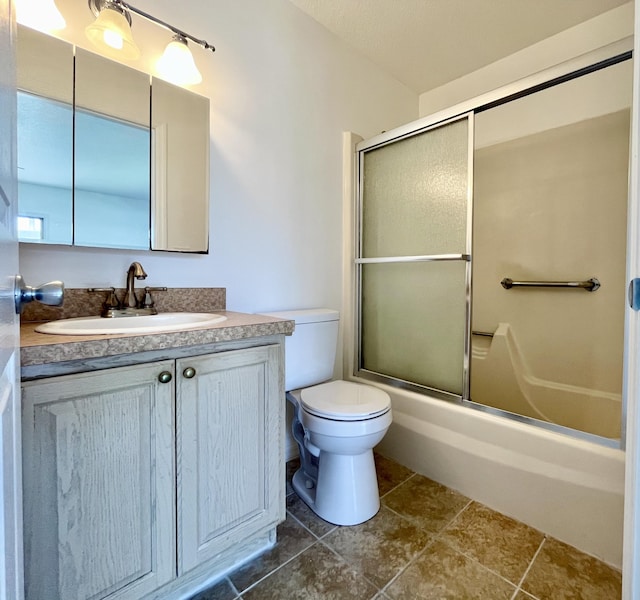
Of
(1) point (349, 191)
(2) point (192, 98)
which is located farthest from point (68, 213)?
(1) point (349, 191)

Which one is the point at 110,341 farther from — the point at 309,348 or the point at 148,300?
the point at 309,348

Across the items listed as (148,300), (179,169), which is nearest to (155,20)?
(179,169)

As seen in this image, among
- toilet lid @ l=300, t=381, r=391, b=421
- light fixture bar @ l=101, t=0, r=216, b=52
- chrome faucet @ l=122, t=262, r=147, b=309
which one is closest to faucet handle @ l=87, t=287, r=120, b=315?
chrome faucet @ l=122, t=262, r=147, b=309

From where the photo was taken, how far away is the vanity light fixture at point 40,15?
110cm

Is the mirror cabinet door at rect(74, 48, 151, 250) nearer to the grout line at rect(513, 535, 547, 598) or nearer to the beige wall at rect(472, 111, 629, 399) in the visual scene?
the grout line at rect(513, 535, 547, 598)

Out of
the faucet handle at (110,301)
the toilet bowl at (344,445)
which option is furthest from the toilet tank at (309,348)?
the faucet handle at (110,301)

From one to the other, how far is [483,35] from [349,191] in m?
1.16

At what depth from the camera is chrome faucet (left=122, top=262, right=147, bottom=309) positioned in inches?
50.7

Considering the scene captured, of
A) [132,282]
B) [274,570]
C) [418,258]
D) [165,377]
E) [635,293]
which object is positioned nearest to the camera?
[635,293]

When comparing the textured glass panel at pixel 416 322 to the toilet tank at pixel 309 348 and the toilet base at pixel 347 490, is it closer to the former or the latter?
the toilet tank at pixel 309 348

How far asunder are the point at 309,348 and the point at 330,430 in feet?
1.49

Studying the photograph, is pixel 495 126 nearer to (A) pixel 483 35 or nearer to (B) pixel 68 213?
(A) pixel 483 35

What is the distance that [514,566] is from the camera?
3.96 ft

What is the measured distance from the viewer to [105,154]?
1.27m
